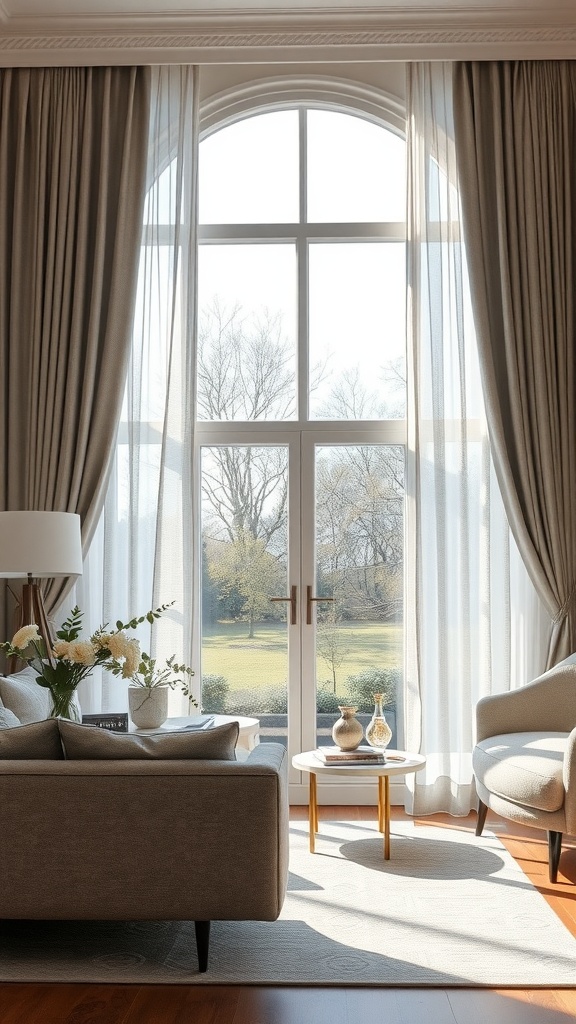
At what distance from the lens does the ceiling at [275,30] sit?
5.14 m

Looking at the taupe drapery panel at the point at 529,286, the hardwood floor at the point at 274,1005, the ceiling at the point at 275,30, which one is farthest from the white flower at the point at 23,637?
the ceiling at the point at 275,30

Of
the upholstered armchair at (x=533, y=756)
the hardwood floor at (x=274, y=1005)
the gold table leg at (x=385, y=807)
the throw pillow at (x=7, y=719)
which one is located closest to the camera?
the hardwood floor at (x=274, y=1005)

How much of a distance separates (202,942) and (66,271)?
3.66 metres

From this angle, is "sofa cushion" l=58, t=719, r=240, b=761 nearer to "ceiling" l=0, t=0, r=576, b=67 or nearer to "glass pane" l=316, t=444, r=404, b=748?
"glass pane" l=316, t=444, r=404, b=748

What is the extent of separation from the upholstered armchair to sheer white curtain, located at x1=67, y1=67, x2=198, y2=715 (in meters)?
1.68

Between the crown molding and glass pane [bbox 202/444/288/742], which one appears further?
glass pane [bbox 202/444/288/742]

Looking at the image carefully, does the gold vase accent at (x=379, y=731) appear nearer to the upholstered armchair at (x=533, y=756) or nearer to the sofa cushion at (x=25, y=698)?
the upholstered armchair at (x=533, y=756)

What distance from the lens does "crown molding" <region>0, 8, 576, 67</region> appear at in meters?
5.22

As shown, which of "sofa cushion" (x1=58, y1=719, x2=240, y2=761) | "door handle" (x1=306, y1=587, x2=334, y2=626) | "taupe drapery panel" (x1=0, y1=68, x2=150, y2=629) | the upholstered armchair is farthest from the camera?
"door handle" (x1=306, y1=587, x2=334, y2=626)

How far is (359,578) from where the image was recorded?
18.0 feet

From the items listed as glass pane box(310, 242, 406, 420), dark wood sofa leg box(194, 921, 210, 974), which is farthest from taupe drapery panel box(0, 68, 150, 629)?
dark wood sofa leg box(194, 921, 210, 974)

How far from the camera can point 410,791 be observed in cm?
515

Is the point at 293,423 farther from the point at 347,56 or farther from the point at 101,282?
the point at 347,56

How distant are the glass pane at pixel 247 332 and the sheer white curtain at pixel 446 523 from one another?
747 millimetres
